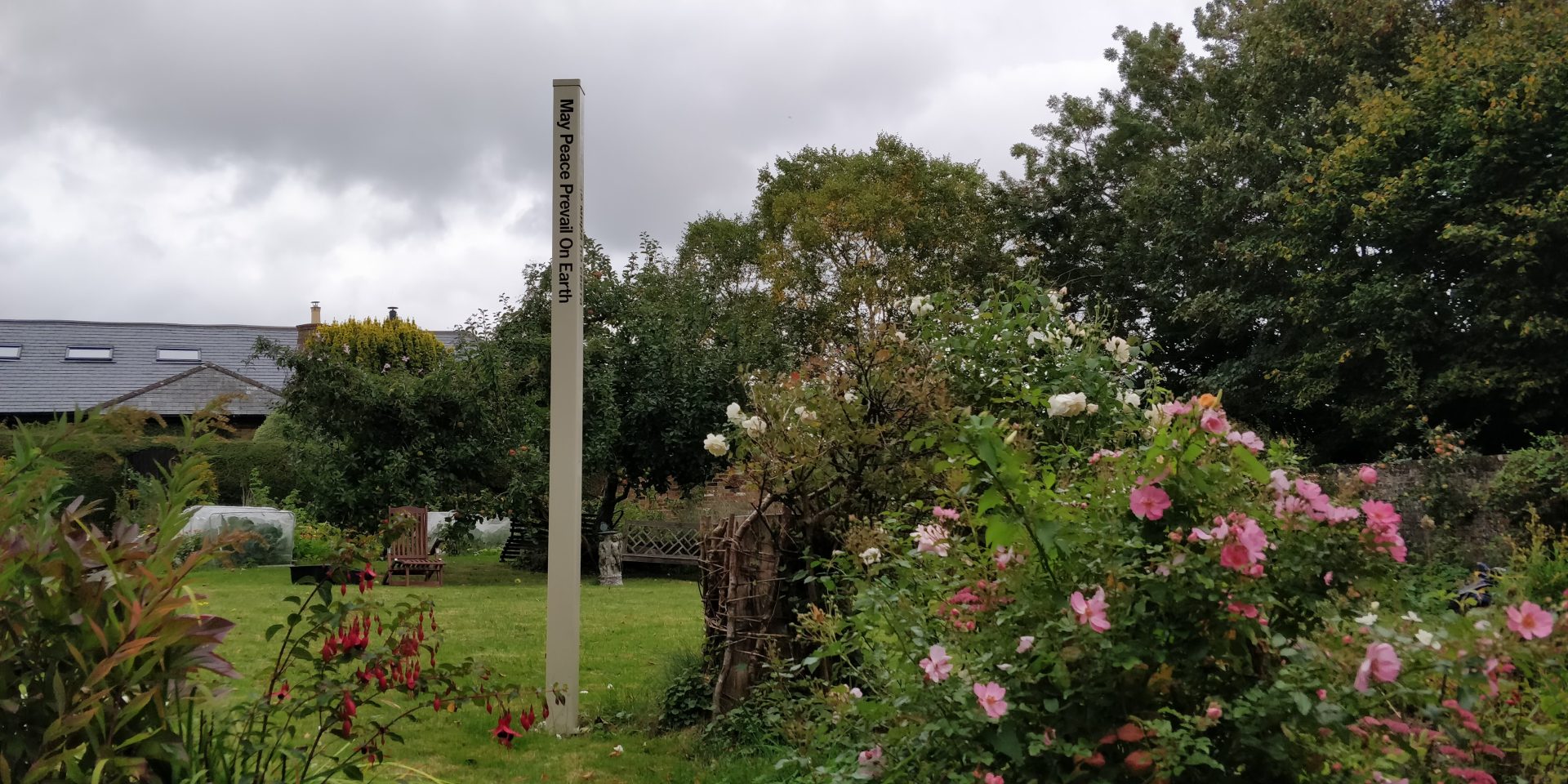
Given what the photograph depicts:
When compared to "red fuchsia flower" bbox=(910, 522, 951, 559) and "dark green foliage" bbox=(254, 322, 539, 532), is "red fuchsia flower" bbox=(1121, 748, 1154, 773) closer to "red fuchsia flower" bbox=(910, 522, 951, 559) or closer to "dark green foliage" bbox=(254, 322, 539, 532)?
"red fuchsia flower" bbox=(910, 522, 951, 559)

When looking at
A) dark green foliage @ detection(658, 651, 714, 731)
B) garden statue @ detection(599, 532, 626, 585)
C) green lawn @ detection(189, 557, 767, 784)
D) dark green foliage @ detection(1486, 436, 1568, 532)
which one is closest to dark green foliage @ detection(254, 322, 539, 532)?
green lawn @ detection(189, 557, 767, 784)

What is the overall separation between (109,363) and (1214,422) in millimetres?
31822

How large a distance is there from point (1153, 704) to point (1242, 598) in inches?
11.0

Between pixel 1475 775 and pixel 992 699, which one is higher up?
pixel 992 699

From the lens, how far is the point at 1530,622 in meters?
1.93

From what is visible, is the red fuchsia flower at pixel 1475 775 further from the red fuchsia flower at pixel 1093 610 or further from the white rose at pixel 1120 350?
the white rose at pixel 1120 350

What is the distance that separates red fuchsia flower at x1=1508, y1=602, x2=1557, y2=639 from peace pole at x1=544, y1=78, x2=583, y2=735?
356 cm

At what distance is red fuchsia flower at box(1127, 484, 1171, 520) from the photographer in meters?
1.95

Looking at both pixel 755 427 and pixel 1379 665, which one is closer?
pixel 1379 665

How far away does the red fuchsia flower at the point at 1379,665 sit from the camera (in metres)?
1.79

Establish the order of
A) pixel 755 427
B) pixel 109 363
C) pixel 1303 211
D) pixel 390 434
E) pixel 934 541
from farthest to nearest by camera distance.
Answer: pixel 109 363 → pixel 1303 211 → pixel 390 434 → pixel 755 427 → pixel 934 541

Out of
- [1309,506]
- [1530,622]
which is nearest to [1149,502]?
[1309,506]

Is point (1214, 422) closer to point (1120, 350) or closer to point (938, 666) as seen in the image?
point (938, 666)

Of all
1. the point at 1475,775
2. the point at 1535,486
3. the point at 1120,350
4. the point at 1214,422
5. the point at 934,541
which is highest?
the point at 1120,350
